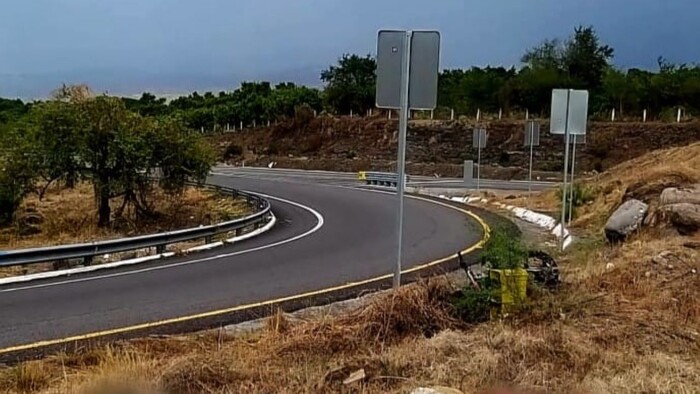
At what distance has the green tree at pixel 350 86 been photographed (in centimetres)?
8438

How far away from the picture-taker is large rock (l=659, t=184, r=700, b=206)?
14.3 meters

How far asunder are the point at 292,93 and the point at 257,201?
6732 cm

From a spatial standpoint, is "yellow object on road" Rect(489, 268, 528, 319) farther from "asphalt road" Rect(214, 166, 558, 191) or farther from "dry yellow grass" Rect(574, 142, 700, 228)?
"asphalt road" Rect(214, 166, 558, 191)

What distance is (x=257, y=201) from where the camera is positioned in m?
29.6

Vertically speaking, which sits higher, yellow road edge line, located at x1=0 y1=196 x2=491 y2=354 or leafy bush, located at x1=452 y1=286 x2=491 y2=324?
leafy bush, located at x1=452 y1=286 x2=491 y2=324

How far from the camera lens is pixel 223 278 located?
13758 millimetres

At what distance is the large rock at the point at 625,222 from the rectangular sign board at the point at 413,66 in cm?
696

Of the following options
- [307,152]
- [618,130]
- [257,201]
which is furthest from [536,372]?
[307,152]

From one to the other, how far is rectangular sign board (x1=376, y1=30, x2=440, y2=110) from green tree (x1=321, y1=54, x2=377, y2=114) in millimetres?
74703

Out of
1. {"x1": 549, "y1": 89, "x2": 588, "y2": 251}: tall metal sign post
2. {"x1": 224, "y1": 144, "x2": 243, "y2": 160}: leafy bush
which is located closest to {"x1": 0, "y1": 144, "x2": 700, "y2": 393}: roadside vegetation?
{"x1": 549, "y1": 89, "x2": 588, "y2": 251}: tall metal sign post

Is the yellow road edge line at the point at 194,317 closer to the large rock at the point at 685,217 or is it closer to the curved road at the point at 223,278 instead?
the curved road at the point at 223,278

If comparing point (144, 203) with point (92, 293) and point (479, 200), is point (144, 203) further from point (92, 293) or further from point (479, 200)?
point (92, 293)

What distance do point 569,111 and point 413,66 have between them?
24.0ft

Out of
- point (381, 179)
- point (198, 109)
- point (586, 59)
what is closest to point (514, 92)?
point (586, 59)
